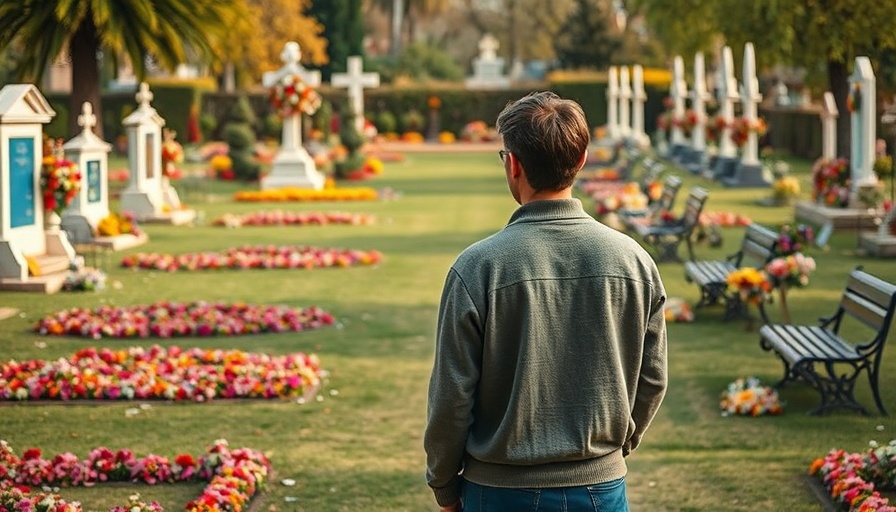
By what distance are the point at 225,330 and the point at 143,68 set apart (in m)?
10.5

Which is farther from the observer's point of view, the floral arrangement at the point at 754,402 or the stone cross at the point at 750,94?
the stone cross at the point at 750,94

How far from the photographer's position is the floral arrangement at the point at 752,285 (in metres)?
11.8

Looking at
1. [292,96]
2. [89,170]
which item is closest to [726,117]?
[292,96]

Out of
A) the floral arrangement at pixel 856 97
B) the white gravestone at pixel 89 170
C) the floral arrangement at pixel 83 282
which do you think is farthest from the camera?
the floral arrangement at pixel 856 97

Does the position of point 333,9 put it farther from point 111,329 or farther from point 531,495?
point 531,495

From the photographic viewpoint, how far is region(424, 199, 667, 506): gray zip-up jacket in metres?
4.04

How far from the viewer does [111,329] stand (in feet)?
42.2

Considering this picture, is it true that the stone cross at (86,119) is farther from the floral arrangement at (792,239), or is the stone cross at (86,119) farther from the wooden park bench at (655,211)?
the floral arrangement at (792,239)

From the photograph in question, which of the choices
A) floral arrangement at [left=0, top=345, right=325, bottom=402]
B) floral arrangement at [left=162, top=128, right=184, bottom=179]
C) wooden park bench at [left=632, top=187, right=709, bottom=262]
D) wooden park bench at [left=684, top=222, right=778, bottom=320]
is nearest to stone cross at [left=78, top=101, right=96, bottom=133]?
floral arrangement at [left=162, top=128, right=184, bottom=179]

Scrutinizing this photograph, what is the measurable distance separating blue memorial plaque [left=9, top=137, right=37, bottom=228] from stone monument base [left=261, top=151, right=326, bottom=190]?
15.0 metres

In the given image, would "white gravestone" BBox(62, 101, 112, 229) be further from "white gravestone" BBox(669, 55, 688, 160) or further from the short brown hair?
"white gravestone" BBox(669, 55, 688, 160)

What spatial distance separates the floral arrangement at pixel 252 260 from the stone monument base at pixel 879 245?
611 cm

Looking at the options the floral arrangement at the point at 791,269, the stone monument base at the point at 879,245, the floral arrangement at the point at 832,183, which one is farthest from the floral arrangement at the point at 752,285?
the floral arrangement at the point at 832,183

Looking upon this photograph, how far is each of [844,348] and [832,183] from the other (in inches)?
541
